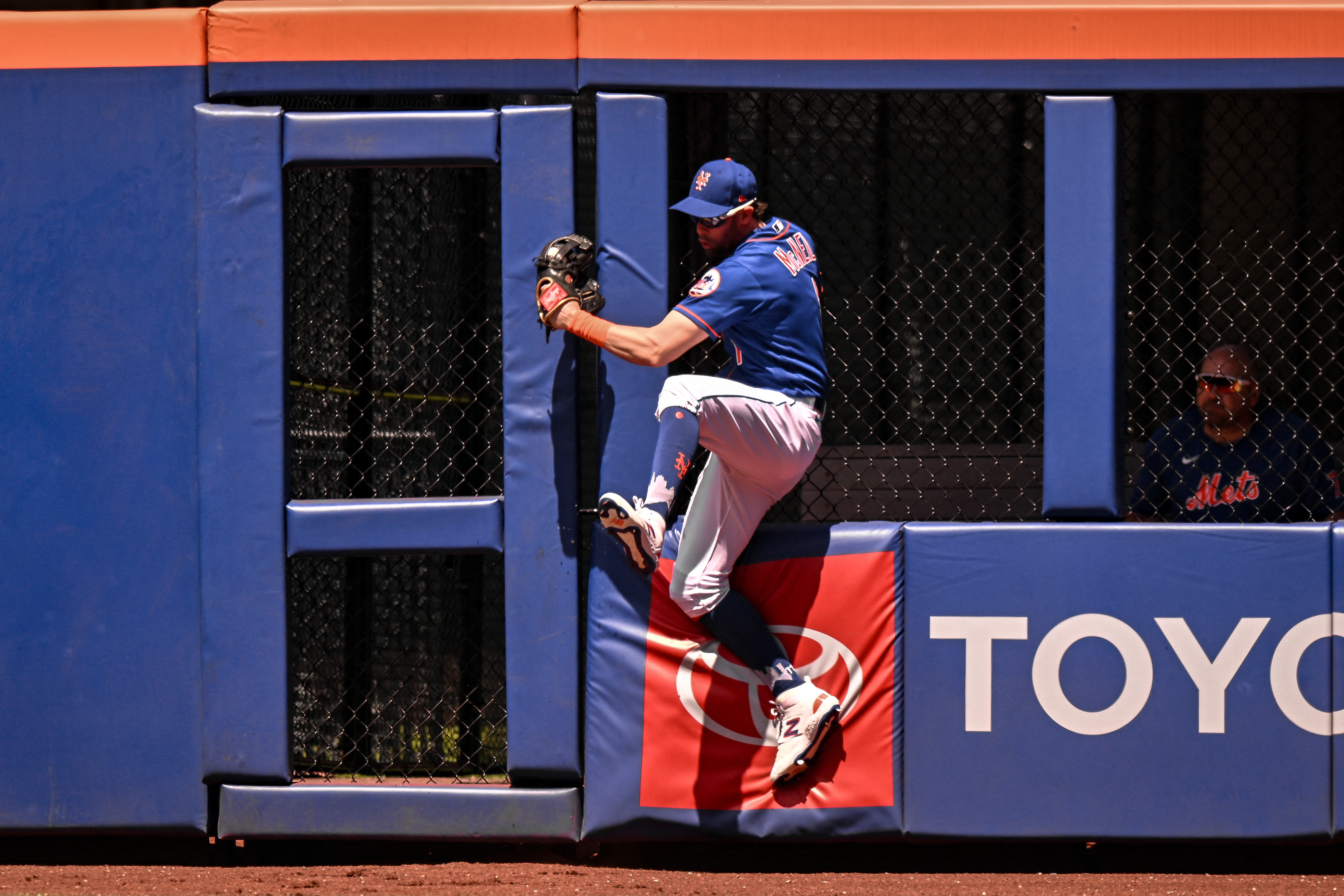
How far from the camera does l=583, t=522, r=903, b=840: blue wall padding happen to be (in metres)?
3.79

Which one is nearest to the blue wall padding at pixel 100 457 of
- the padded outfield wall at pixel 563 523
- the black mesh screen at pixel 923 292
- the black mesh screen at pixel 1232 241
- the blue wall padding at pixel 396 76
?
the padded outfield wall at pixel 563 523

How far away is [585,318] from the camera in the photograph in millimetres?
3613

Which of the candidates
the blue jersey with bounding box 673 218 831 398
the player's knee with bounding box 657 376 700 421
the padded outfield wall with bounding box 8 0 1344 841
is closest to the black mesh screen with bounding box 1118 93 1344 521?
the padded outfield wall with bounding box 8 0 1344 841

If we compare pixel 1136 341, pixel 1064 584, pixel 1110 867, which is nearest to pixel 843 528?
pixel 1064 584

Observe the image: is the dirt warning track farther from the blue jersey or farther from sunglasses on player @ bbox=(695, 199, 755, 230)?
sunglasses on player @ bbox=(695, 199, 755, 230)

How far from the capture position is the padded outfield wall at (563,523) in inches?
149

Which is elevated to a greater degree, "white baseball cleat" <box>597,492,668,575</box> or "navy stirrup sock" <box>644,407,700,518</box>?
"navy stirrup sock" <box>644,407,700,518</box>

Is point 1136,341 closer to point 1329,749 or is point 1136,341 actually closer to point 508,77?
point 1329,749

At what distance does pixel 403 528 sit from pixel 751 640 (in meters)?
1.24

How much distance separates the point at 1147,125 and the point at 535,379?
466cm

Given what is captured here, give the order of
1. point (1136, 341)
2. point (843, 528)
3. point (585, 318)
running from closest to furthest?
1. point (585, 318)
2. point (843, 528)
3. point (1136, 341)

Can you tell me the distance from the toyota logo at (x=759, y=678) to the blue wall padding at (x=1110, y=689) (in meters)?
0.20

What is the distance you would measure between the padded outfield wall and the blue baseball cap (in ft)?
0.63

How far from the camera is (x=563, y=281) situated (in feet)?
12.0
